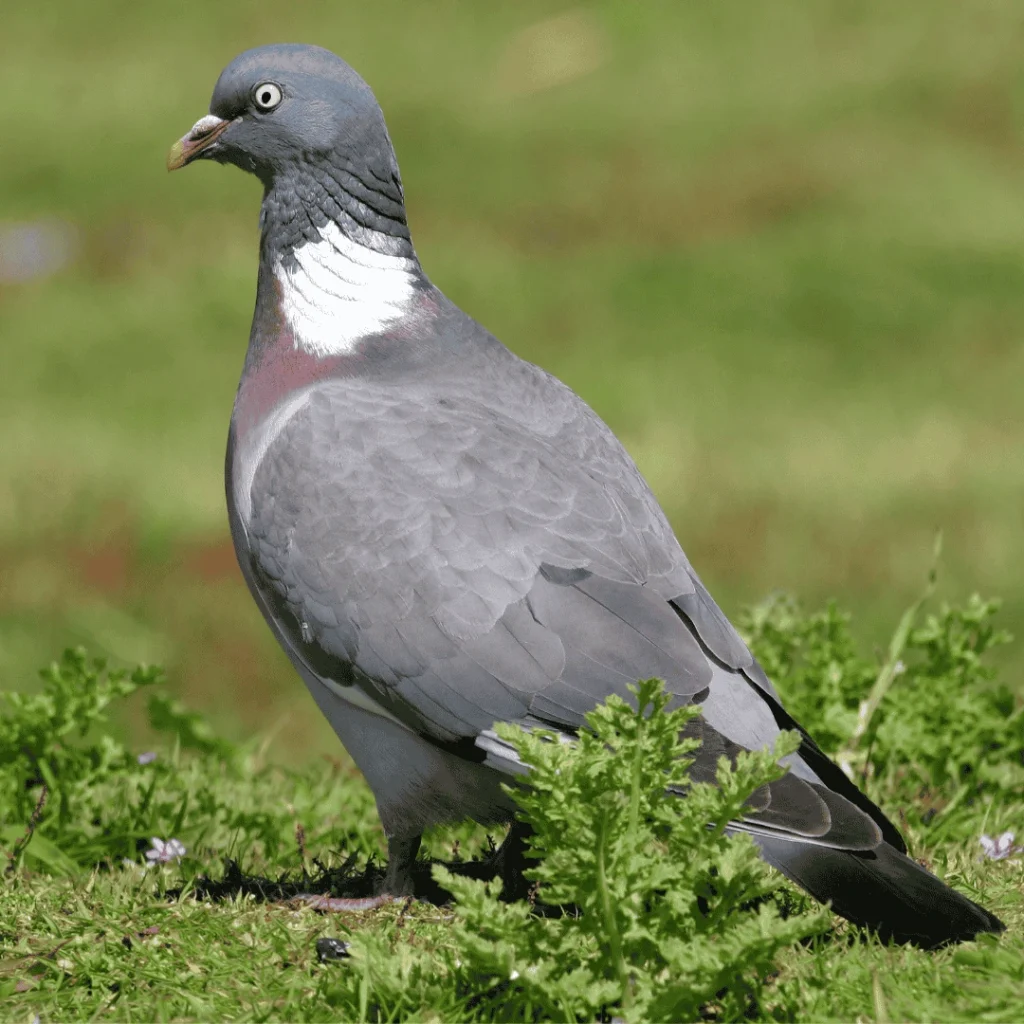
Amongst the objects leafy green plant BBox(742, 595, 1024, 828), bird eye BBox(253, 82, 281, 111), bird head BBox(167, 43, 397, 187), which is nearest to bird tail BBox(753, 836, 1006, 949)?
leafy green plant BBox(742, 595, 1024, 828)

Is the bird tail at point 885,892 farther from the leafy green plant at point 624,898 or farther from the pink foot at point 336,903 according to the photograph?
the pink foot at point 336,903

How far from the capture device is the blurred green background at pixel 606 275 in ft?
32.3

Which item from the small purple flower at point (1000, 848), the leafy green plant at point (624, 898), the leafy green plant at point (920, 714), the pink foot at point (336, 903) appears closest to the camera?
the leafy green plant at point (624, 898)

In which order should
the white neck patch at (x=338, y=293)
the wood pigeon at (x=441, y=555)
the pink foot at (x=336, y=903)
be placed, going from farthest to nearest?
the white neck patch at (x=338, y=293)
the pink foot at (x=336, y=903)
the wood pigeon at (x=441, y=555)

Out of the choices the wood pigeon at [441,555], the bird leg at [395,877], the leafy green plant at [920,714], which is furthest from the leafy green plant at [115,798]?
the leafy green plant at [920,714]

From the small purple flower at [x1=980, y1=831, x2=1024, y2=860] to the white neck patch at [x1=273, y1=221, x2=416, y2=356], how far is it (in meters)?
2.24

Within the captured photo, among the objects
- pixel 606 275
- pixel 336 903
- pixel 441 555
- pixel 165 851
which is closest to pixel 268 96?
pixel 441 555

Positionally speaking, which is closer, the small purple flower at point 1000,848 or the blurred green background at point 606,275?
the small purple flower at point 1000,848

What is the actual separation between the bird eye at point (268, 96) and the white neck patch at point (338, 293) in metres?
0.40

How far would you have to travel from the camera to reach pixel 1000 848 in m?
4.41

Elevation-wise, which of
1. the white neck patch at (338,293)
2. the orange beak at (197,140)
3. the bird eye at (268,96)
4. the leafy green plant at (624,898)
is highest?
the bird eye at (268,96)

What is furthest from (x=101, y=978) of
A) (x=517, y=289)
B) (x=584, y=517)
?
(x=517, y=289)

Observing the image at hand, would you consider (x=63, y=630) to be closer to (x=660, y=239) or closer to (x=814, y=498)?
(x=814, y=498)

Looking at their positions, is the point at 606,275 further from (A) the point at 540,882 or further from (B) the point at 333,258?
(A) the point at 540,882
